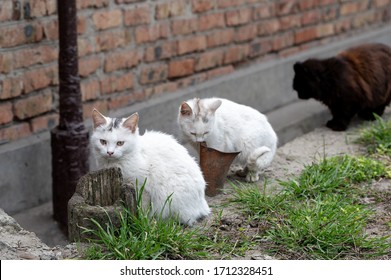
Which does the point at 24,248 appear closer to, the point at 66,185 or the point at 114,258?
the point at 114,258

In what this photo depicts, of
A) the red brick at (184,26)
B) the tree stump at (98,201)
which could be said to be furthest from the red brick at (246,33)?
the tree stump at (98,201)

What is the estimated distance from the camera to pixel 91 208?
3881 mm

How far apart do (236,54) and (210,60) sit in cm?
41

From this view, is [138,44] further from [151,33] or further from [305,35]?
[305,35]

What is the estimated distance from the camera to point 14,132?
580 centimetres

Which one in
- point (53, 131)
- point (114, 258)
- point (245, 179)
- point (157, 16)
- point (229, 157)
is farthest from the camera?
point (157, 16)

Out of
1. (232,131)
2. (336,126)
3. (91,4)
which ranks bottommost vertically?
(336,126)

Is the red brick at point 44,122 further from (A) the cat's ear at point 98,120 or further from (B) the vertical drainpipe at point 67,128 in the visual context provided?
(A) the cat's ear at point 98,120

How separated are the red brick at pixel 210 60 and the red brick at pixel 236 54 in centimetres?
9

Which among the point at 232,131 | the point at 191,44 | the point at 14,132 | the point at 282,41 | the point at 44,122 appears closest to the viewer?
the point at 232,131

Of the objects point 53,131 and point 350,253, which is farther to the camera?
point 53,131

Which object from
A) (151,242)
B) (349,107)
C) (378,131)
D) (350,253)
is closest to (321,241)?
(350,253)

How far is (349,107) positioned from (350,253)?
3.07 metres

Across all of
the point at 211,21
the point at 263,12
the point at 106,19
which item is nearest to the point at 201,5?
the point at 211,21
